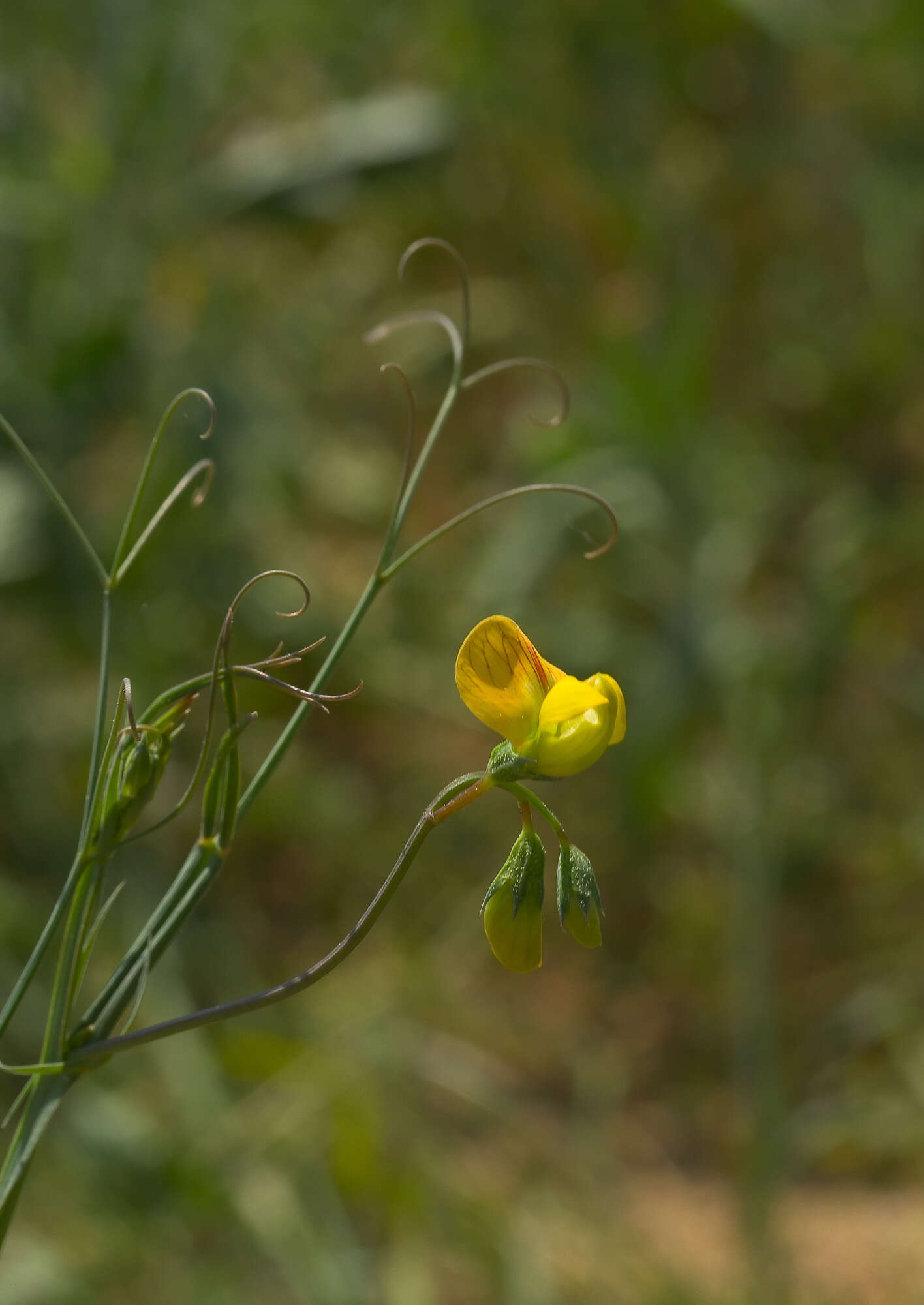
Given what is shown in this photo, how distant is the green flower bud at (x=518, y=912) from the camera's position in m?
0.46

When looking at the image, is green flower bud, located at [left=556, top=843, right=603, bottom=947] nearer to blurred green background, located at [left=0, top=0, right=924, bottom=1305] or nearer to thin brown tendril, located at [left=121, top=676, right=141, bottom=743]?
thin brown tendril, located at [left=121, top=676, right=141, bottom=743]

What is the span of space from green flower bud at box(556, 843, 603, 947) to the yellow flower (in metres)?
0.03

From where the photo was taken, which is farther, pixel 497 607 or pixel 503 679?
pixel 497 607

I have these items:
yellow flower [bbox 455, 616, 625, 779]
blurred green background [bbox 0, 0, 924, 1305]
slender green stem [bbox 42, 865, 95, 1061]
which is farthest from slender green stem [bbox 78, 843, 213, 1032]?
blurred green background [bbox 0, 0, 924, 1305]

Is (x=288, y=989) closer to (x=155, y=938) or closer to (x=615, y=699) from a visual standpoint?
(x=155, y=938)

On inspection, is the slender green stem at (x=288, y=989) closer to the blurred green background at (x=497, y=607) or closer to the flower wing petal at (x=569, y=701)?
the flower wing petal at (x=569, y=701)

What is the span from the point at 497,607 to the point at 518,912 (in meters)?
1.24

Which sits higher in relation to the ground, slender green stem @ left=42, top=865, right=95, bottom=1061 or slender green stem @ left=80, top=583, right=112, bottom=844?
slender green stem @ left=80, top=583, right=112, bottom=844

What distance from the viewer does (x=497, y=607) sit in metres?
1.70

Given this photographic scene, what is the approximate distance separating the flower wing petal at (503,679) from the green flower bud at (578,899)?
50 mm

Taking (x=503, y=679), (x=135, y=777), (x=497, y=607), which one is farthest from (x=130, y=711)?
(x=497, y=607)

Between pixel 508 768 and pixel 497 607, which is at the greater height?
pixel 508 768

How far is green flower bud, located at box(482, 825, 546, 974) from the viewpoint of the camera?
0.46 m

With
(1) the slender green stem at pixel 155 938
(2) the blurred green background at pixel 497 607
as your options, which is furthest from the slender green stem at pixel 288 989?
(2) the blurred green background at pixel 497 607
